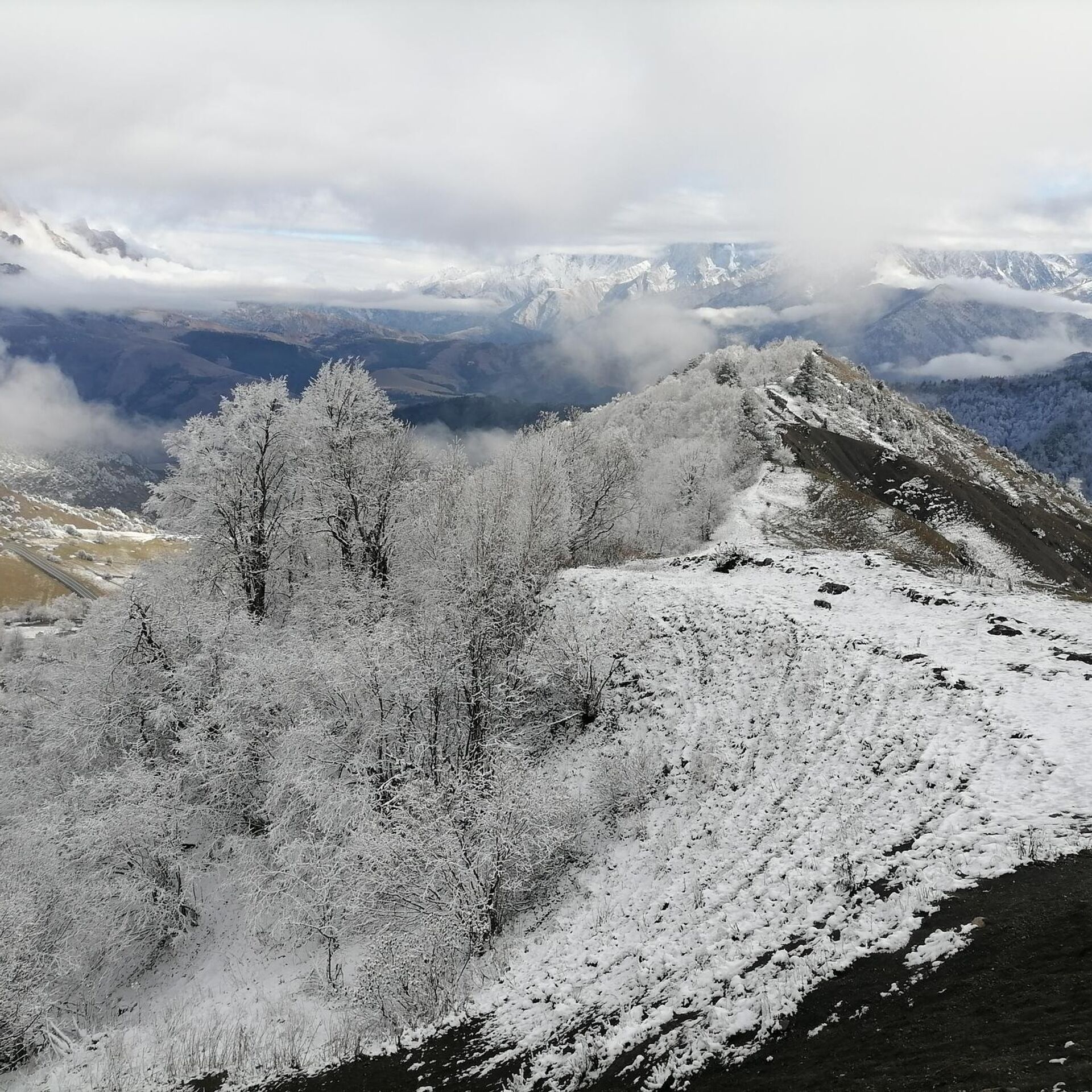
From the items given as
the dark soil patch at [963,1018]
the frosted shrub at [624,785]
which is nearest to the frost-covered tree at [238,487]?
the frosted shrub at [624,785]

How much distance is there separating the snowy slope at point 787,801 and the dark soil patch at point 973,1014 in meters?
0.55

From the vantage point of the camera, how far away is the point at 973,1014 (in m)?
9.02

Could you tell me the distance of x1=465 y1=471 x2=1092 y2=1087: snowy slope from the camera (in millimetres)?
11906

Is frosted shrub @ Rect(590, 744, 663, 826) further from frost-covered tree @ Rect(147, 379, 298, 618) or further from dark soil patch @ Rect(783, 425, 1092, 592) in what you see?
dark soil patch @ Rect(783, 425, 1092, 592)

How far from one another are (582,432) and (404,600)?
35.3 meters

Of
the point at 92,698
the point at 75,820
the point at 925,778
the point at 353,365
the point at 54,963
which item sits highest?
the point at 353,365

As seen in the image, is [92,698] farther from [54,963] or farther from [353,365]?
[353,365]

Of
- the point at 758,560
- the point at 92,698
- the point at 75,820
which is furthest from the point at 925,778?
the point at 92,698

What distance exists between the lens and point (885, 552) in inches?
1393

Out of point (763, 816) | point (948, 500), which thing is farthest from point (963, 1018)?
point (948, 500)

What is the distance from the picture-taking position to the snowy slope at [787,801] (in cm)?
1191

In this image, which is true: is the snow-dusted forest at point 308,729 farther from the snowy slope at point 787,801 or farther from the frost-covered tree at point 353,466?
the snowy slope at point 787,801

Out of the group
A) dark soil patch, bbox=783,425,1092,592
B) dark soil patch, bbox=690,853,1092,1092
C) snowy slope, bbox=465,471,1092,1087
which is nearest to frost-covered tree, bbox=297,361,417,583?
snowy slope, bbox=465,471,1092,1087

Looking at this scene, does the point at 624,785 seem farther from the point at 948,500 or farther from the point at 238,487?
the point at 948,500
